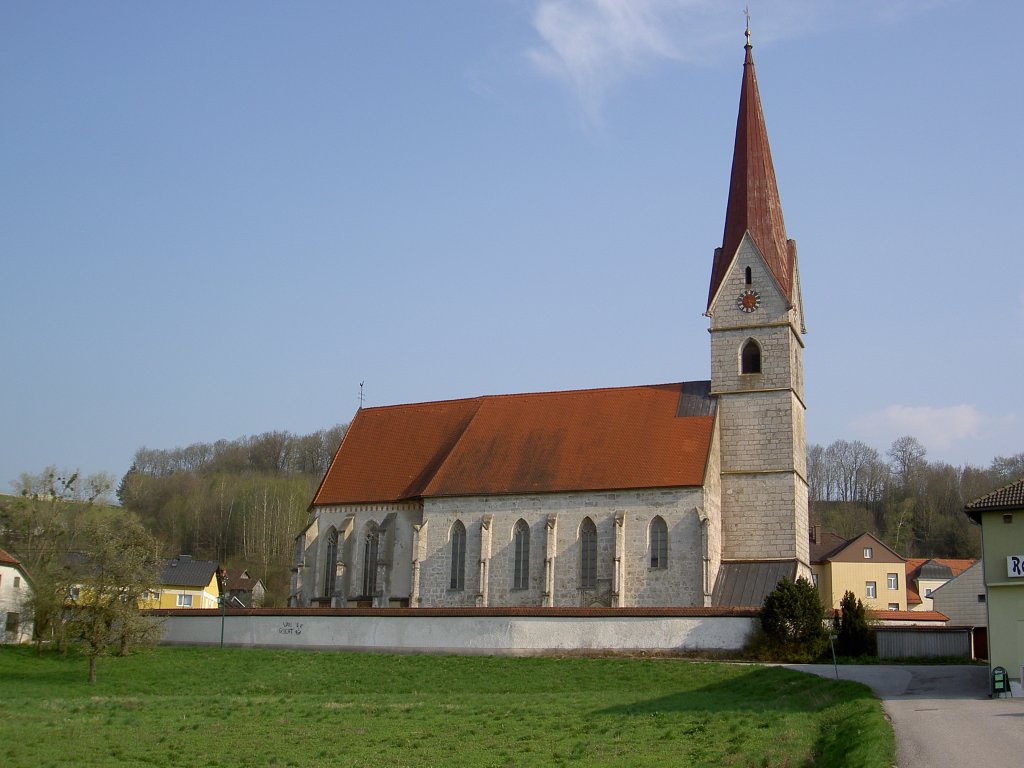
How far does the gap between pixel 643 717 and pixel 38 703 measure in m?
13.9

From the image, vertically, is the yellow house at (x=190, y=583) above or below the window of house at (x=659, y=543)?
below

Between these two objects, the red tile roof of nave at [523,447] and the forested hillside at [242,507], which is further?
the forested hillside at [242,507]

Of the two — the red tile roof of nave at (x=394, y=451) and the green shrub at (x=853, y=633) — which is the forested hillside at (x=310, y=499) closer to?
the red tile roof of nave at (x=394, y=451)

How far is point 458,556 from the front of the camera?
4384cm

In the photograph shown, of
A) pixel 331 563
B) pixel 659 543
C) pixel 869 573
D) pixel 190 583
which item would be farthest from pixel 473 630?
pixel 869 573

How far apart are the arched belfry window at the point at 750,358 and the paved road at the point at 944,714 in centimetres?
1520

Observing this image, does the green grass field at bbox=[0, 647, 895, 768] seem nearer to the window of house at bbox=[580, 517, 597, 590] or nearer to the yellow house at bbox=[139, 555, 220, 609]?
the window of house at bbox=[580, 517, 597, 590]

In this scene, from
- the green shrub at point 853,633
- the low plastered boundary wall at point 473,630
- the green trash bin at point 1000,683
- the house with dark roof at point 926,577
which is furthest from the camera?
the house with dark roof at point 926,577

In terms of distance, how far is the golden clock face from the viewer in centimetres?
4434

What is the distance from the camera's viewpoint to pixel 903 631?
3409 centimetres

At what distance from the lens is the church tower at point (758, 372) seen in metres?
41.7

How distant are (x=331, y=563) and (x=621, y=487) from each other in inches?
530

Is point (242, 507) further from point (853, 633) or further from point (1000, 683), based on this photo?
point (1000, 683)

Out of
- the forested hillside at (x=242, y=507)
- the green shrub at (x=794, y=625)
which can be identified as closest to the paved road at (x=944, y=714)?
the green shrub at (x=794, y=625)
